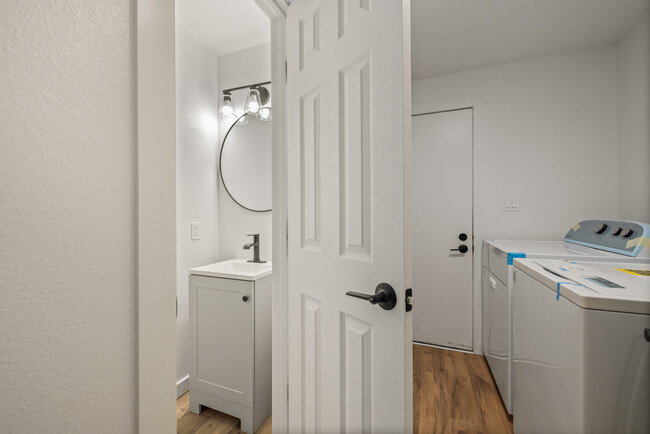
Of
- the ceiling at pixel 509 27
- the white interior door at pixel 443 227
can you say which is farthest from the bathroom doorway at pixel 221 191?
the white interior door at pixel 443 227

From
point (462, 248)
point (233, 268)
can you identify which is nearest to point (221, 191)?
point (233, 268)

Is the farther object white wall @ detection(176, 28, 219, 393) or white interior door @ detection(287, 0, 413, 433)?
white wall @ detection(176, 28, 219, 393)

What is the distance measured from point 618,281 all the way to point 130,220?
150 cm

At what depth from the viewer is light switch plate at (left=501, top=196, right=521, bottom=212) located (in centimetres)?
232

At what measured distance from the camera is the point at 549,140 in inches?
88.3

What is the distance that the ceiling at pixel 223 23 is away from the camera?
1677 millimetres

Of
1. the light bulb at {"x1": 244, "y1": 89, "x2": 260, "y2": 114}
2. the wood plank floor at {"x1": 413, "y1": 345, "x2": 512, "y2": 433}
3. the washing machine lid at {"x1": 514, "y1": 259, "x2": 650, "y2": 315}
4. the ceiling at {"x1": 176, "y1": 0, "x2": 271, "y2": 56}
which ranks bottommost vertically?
the wood plank floor at {"x1": 413, "y1": 345, "x2": 512, "y2": 433}

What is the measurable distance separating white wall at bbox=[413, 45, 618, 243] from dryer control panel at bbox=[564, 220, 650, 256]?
0.31 meters

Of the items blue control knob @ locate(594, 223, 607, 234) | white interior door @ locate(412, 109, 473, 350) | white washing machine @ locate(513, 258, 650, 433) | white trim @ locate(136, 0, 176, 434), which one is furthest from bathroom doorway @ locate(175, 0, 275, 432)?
blue control knob @ locate(594, 223, 607, 234)

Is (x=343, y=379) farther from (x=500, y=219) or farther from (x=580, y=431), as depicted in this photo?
(x=500, y=219)

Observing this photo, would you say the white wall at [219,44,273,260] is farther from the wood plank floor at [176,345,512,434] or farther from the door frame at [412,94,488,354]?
the door frame at [412,94,488,354]

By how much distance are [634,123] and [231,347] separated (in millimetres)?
2999

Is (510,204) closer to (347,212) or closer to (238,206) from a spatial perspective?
(347,212)

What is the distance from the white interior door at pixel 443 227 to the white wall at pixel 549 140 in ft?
0.61
